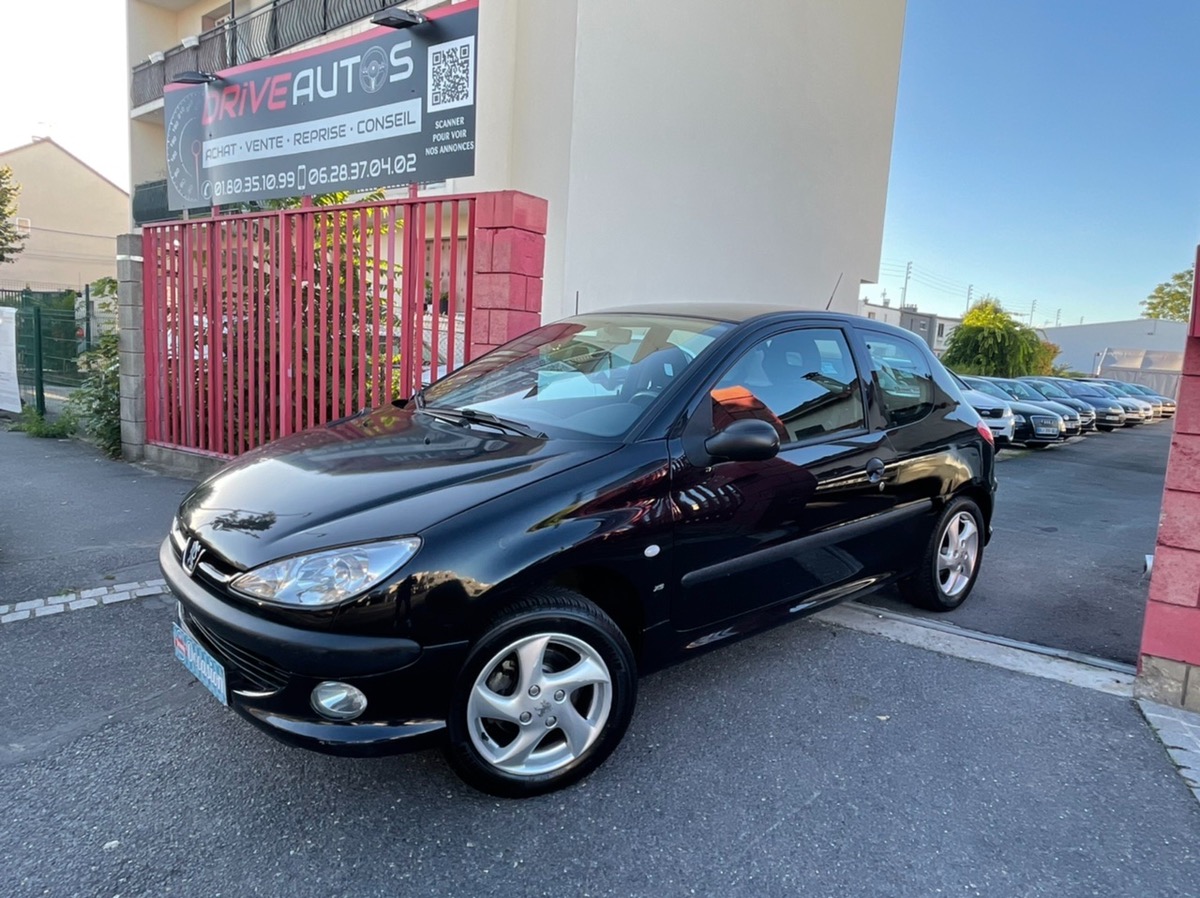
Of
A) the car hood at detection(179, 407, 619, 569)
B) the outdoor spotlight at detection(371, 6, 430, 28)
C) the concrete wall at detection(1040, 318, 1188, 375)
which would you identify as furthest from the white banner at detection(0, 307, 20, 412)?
the concrete wall at detection(1040, 318, 1188, 375)

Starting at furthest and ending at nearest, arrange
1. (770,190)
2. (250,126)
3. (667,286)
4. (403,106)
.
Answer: (770,190)
(667,286)
(250,126)
(403,106)

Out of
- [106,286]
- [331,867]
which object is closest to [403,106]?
[106,286]

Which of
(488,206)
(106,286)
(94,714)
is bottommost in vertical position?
(94,714)

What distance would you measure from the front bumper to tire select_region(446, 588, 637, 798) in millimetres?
91

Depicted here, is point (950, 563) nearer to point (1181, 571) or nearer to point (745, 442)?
point (1181, 571)

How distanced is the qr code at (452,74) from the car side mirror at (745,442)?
4.31m

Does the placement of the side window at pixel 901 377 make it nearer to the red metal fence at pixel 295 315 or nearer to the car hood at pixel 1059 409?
the red metal fence at pixel 295 315

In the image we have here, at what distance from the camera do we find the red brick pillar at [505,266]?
556 cm

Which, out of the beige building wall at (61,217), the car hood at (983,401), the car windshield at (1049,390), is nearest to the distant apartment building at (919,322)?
the car windshield at (1049,390)

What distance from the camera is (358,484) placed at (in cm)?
257

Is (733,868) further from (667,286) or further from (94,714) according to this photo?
(667,286)

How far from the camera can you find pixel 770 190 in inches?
485

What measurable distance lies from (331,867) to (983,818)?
6.69 feet

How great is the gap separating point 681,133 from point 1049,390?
1560 centimetres
